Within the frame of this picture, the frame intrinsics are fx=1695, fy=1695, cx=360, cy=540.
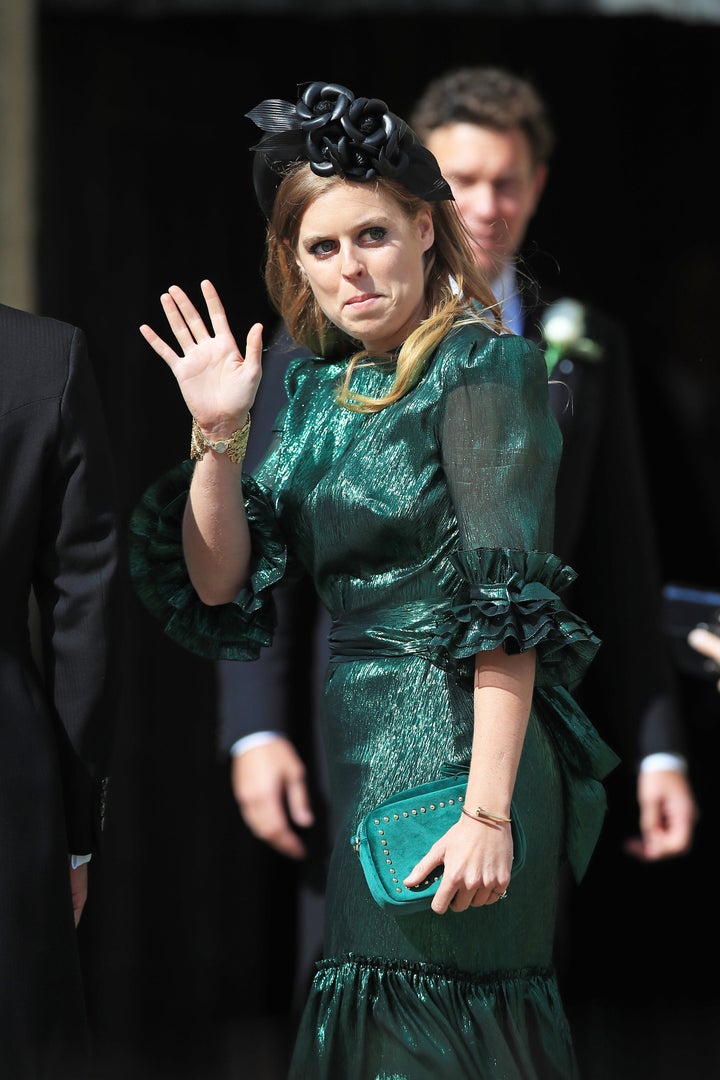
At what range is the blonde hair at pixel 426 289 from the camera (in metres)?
2.40

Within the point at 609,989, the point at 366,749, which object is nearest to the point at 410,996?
the point at 366,749

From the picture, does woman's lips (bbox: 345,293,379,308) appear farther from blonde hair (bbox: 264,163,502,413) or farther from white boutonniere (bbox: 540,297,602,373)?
white boutonniere (bbox: 540,297,602,373)

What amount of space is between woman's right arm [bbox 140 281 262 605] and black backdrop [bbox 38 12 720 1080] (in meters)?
1.89

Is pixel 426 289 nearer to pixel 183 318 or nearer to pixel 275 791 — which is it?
pixel 183 318

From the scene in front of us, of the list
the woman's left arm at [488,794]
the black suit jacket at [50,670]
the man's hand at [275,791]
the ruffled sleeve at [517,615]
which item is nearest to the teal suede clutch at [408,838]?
the woman's left arm at [488,794]

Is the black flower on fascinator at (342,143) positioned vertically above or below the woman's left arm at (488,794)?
above

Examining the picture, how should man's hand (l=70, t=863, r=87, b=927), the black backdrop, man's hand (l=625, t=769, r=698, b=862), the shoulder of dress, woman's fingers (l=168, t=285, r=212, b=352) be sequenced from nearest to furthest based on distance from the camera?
the shoulder of dress
woman's fingers (l=168, t=285, r=212, b=352)
man's hand (l=70, t=863, r=87, b=927)
man's hand (l=625, t=769, r=698, b=862)
the black backdrop

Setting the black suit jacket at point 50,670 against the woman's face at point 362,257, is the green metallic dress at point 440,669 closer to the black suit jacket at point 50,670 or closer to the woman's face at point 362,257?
the woman's face at point 362,257

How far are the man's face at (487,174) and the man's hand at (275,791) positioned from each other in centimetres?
115

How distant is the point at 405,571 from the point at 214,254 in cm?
221

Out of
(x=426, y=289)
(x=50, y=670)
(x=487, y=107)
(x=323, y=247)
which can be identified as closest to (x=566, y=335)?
(x=487, y=107)

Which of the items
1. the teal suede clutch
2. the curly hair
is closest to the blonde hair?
the teal suede clutch

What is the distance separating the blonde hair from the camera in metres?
2.40

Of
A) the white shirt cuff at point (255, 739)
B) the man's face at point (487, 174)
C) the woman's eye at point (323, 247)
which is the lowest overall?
the white shirt cuff at point (255, 739)
